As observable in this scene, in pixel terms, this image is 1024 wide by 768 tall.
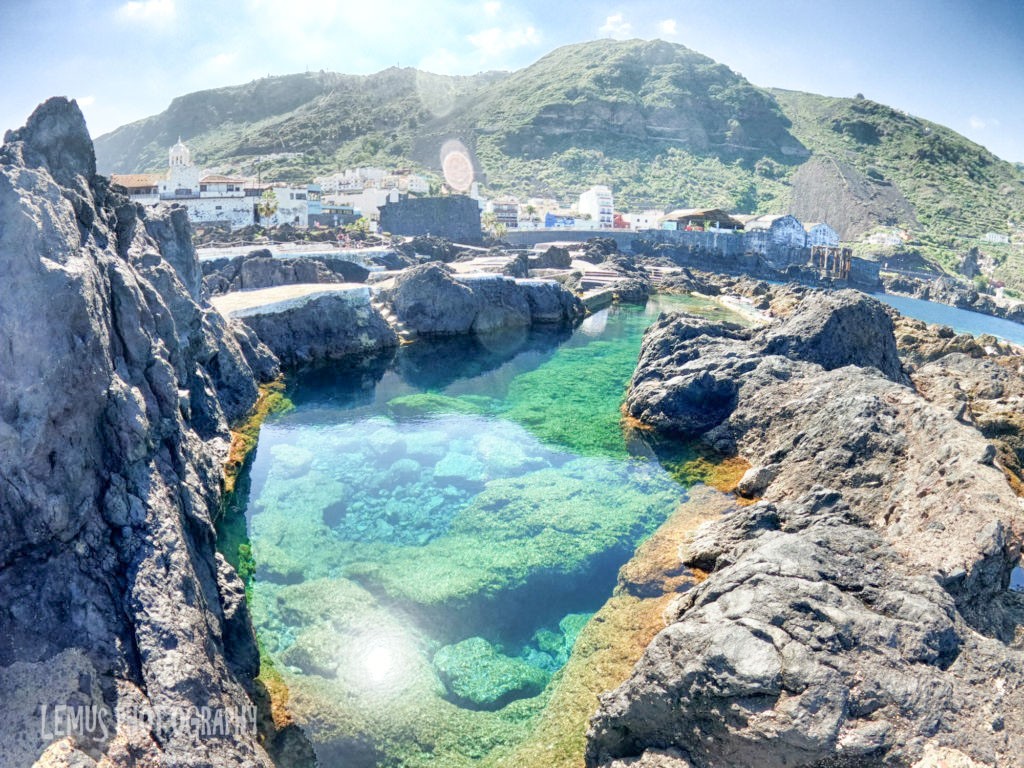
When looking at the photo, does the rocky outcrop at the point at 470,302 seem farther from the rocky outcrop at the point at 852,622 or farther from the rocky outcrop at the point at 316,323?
the rocky outcrop at the point at 852,622

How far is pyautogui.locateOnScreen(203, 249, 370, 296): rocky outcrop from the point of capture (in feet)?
148

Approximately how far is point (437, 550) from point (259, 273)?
35.1 m

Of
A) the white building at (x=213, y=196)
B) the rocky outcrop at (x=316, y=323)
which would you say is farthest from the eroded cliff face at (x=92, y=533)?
the white building at (x=213, y=196)

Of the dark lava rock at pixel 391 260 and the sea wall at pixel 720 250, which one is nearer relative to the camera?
the dark lava rock at pixel 391 260

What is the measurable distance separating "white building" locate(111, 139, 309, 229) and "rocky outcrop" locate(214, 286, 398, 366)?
43861mm

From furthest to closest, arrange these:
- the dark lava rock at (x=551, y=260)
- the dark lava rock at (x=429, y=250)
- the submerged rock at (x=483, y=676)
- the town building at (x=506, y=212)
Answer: the town building at (x=506, y=212) → the dark lava rock at (x=551, y=260) → the dark lava rock at (x=429, y=250) → the submerged rock at (x=483, y=676)

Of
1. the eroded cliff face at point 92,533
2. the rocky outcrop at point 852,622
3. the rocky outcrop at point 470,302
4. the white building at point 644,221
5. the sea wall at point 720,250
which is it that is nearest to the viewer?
the eroded cliff face at point 92,533

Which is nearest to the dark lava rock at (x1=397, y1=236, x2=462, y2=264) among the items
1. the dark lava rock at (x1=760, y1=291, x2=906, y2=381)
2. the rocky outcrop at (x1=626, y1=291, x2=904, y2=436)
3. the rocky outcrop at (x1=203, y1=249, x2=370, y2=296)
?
the rocky outcrop at (x1=203, y1=249, x2=370, y2=296)

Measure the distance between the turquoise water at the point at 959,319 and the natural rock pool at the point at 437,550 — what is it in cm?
5169

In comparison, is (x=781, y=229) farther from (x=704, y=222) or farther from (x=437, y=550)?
(x=437, y=550)

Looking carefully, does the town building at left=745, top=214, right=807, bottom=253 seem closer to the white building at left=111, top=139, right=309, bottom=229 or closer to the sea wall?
the sea wall

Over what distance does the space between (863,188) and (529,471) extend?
138m

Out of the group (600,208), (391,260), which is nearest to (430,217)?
(391,260)

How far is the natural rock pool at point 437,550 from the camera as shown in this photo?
11703 mm
